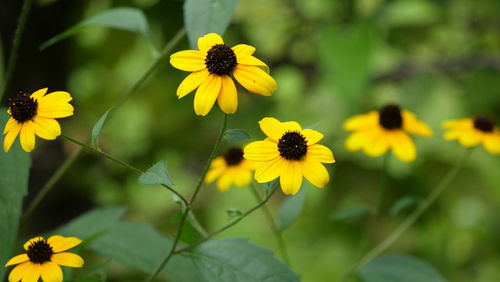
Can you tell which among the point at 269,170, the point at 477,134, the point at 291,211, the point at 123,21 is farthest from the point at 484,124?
the point at 123,21

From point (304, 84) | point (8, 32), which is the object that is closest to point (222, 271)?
point (8, 32)

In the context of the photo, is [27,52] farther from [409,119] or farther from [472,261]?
[472,261]

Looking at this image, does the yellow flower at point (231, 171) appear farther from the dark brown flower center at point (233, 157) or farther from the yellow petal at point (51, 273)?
the yellow petal at point (51, 273)

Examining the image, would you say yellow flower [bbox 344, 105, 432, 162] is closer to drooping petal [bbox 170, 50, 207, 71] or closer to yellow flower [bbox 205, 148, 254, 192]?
yellow flower [bbox 205, 148, 254, 192]

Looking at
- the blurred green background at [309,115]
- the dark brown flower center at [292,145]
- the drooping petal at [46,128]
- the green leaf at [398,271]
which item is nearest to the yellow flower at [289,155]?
the dark brown flower center at [292,145]

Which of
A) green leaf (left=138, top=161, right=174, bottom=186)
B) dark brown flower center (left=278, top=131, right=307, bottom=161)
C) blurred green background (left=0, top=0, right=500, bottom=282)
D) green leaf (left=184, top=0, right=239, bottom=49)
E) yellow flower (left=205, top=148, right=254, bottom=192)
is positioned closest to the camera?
green leaf (left=138, top=161, right=174, bottom=186)

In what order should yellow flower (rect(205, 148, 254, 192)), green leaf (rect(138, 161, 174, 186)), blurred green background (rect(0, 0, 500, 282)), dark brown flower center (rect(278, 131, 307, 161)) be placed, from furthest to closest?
blurred green background (rect(0, 0, 500, 282)), yellow flower (rect(205, 148, 254, 192)), dark brown flower center (rect(278, 131, 307, 161)), green leaf (rect(138, 161, 174, 186))

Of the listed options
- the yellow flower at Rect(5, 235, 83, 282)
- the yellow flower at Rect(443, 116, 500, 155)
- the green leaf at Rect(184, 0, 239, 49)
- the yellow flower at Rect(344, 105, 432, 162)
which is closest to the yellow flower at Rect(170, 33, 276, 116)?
the green leaf at Rect(184, 0, 239, 49)
